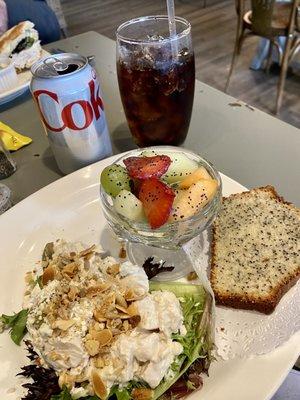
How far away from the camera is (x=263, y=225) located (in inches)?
35.4

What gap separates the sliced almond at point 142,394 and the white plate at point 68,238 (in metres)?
0.07

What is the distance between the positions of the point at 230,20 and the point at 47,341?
421 cm

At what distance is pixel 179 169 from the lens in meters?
0.86

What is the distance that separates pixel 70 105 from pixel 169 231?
0.39 metres

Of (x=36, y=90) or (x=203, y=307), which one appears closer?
(x=203, y=307)

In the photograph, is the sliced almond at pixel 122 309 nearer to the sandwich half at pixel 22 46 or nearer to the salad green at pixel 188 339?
the salad green at pixel 188 339

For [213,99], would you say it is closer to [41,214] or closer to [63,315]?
[41,214]

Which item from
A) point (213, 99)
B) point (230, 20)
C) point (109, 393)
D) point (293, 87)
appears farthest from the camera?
point (230, 20)

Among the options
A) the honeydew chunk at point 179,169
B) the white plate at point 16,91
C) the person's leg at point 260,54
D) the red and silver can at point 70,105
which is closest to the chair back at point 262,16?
the person's leg at point 260,54

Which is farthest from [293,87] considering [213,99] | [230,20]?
[213,99]

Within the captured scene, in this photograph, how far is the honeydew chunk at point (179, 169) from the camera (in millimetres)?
848

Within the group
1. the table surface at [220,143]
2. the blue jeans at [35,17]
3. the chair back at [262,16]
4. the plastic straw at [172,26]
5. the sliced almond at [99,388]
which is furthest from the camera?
the chair back at [262,16]

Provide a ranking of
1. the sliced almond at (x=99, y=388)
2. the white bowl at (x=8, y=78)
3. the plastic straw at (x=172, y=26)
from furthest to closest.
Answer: the white bowl at (x=8, y=78) < the plastic straw at (x=172, y=26) < the sliced almond at (x=99, y=388)

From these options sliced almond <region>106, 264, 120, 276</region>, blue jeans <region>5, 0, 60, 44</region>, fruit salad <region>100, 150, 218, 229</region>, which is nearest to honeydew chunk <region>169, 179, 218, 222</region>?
fruit salad <region>100, 150, 218, 229</region>
